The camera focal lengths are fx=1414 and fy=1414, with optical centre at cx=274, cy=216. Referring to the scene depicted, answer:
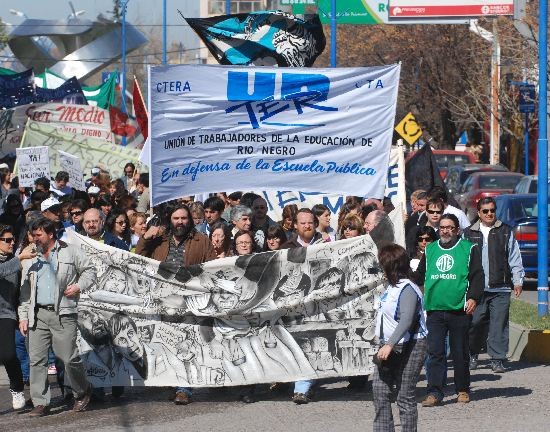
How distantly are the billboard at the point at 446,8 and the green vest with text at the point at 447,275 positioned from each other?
31463 mm

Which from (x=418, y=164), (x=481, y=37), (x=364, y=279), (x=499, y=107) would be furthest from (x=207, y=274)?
(x=481, y=37)

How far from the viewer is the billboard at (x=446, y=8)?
4234cm

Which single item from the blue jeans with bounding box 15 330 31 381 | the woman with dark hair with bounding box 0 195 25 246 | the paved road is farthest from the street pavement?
the paved road

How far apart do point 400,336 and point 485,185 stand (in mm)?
25342

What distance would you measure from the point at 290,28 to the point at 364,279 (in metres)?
5.69

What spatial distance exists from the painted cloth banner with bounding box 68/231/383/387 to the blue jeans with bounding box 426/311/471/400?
19.9 inches

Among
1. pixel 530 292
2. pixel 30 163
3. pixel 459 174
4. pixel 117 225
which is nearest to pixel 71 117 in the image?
pixel 30 163

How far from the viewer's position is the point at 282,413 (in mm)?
11055

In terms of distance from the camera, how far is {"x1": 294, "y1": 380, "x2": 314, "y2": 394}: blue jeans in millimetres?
11531

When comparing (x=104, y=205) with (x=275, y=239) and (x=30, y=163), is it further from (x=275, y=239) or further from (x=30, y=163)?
(x=275, y=239)

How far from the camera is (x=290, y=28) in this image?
54.7ft

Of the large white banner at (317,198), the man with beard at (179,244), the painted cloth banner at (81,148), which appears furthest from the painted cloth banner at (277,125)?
the painted cloth banner at (81,148)

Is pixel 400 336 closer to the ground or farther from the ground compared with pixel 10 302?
farther from the ground

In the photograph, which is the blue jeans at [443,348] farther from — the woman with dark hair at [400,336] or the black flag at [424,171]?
the black flag at [424,171]
